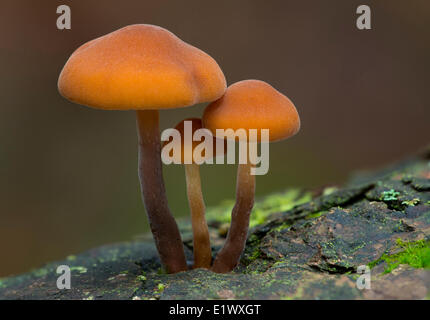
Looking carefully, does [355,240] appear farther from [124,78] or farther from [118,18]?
[118,18]

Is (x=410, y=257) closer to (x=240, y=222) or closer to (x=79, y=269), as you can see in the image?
(x=240, y=222)

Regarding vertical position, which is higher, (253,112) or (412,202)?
(253,112)

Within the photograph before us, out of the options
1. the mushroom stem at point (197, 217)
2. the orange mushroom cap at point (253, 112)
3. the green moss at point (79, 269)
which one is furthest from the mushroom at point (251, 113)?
the green moss at point (79, 269)

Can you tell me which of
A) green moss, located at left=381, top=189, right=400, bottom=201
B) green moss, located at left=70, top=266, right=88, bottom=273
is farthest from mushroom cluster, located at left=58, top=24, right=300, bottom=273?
green moss, located at left=381, top=189, right=400, bottom=201

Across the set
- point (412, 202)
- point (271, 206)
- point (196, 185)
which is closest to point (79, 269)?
point (196, 185)

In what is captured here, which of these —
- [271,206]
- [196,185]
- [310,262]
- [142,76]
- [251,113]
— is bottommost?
[271,206]
